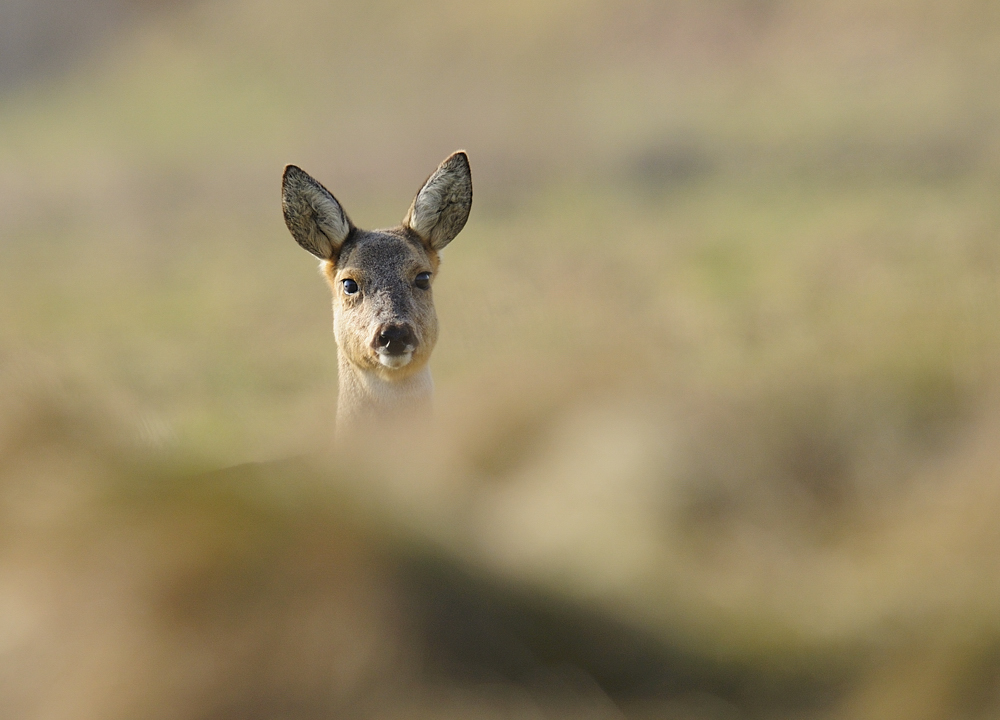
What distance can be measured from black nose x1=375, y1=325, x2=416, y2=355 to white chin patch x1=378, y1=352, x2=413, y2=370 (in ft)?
0.08

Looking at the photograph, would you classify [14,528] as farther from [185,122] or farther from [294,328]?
[185,122]

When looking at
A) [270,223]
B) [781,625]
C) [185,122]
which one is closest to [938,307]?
[781,625]

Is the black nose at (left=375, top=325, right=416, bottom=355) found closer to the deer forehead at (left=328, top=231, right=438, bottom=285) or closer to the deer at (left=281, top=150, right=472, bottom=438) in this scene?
the deer at (left=281, top=150, right=472, bottom=438)

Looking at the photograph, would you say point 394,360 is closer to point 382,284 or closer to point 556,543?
point 382,284

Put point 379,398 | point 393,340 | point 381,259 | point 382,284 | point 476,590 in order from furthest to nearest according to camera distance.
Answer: point 381,259, point 382,284, point 379,398, point 393,340, point 476,590

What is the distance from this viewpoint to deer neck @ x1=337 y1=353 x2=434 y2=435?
5.80 meters

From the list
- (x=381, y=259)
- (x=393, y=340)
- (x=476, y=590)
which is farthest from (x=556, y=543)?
(x=381, y=259)

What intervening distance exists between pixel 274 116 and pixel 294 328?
1544 inches

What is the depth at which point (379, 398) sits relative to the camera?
19.4ft

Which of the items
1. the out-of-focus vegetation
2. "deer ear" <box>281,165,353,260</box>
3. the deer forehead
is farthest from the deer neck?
the out-of-focus vegetation

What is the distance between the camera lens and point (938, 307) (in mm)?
1823

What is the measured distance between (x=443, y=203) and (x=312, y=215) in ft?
2.69

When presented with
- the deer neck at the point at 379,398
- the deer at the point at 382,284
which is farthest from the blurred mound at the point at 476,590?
the deer neck at the point at 379,398

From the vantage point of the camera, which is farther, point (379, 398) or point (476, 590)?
point (379, 398)
